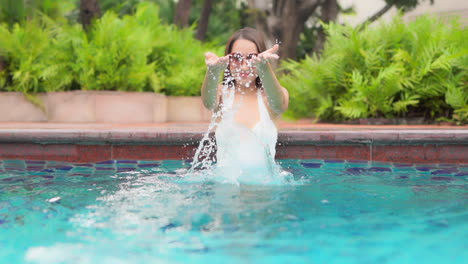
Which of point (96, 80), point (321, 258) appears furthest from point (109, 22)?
point (321, 258)

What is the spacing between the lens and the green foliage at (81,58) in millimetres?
7691

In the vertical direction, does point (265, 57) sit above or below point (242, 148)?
above

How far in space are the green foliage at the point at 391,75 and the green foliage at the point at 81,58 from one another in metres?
2.37

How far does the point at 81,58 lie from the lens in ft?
25.4

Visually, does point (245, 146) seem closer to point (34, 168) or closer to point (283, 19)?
point (34, 168)

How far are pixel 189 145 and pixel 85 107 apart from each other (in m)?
3.78

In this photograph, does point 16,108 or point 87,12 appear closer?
point 16,108

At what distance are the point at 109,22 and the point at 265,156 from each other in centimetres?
562

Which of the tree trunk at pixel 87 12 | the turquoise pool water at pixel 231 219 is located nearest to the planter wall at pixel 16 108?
the tree trunk at pixel 87 12

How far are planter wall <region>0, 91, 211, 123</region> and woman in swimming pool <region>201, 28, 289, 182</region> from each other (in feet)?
14.8

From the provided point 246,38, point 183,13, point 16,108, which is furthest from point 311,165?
point 183,13

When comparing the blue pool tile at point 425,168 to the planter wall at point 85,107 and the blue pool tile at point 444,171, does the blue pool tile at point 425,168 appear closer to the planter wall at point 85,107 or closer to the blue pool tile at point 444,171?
the blue pool tile at point 444,171

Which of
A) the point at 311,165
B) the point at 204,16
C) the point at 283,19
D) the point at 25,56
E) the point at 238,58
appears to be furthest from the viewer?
the point at 204,16

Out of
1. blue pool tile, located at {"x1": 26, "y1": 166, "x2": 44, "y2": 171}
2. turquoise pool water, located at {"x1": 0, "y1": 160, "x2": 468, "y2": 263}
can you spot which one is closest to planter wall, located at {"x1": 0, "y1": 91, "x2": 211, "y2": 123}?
blue pool tile, located at {"x1": 26, "y1": 166, "x2": 44, "y2": 171}
